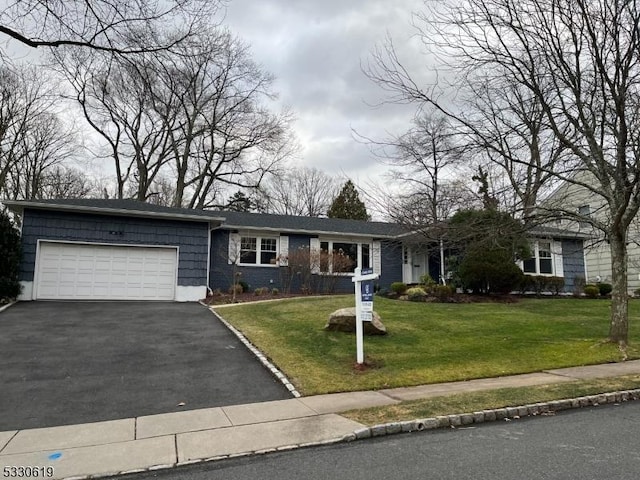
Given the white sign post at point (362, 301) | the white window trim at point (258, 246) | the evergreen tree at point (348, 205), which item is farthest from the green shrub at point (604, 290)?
the evergreen tree at point (348, 205)

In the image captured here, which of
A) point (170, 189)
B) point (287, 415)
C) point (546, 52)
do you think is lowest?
point (287, 415)

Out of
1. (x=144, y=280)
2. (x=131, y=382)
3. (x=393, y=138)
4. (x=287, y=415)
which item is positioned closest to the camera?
(x=287, y=415)

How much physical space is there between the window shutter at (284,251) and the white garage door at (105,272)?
4.82 metres

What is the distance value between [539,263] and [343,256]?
967 cm

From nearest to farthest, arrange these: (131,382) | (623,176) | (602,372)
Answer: (131,382) → (602,372) → (623,176)

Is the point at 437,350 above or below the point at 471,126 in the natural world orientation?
below

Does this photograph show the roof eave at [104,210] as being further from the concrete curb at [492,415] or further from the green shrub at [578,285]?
the green shrub at [578,285]

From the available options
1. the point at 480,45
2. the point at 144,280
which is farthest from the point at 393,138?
the point at 144,280

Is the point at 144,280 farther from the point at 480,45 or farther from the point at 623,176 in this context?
the point at 623,176

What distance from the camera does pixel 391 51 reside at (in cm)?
925

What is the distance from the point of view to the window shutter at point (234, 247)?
19.2 metres

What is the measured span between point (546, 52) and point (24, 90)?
24269 millimetres

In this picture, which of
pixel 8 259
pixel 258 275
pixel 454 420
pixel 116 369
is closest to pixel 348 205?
pixel 258 275

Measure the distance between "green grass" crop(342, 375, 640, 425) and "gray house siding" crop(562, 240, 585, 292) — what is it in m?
16.4
